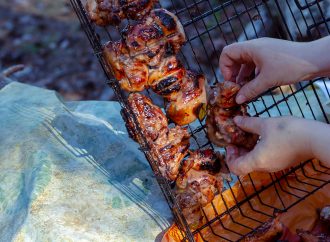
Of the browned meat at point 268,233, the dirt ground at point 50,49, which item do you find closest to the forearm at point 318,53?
the browned meat at point 268,233

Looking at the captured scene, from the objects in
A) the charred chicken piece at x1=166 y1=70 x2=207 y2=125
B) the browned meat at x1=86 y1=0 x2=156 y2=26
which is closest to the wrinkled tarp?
the charred chicken piece at x1=166 y1=70 x2=207 y2=125

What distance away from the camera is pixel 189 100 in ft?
8.91

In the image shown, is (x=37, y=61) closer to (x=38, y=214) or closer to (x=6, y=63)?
(x=6, y=63)

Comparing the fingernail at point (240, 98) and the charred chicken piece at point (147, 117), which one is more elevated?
the charred chicken piece at point (147, 117)

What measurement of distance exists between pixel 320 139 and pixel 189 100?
76cm

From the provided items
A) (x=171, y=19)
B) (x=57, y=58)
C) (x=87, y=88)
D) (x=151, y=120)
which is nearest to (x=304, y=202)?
(x=151, y=120)

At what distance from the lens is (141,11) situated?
2.68m

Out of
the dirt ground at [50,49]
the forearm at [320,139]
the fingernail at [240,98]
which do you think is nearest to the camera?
the forearm at [320,139]

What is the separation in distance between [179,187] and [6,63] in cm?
430

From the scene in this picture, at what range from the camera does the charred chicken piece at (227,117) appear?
8.38ft

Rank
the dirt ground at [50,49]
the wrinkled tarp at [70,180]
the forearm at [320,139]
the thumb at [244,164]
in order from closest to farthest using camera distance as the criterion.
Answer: the forearm at [320,139] < the thumb at [244,164] < the wrinkled tarp at [70,180] < the dirt ground at [50,49]

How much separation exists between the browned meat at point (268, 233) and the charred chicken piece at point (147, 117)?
712mm

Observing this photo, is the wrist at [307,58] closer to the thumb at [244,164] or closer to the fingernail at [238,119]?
the fingernail at [238,119]

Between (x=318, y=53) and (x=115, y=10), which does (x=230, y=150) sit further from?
(x=115, y=10)
